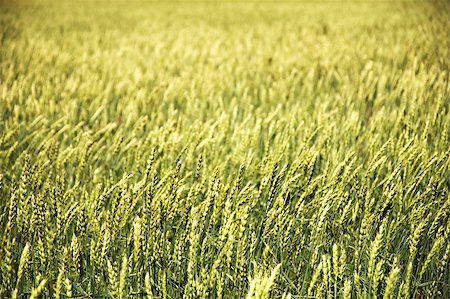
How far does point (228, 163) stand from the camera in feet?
5.80

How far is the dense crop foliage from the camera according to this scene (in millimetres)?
1079

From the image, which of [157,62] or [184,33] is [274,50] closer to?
[157,62]

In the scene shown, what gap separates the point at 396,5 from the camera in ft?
28.2

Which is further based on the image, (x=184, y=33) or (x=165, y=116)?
(x=184, y=33)

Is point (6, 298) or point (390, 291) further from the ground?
point (390, 291)

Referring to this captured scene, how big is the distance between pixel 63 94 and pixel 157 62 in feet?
3.69

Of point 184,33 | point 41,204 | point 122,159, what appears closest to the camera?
point 41,204

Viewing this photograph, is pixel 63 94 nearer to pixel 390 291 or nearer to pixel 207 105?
pixel 207 105

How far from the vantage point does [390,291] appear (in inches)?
32.5

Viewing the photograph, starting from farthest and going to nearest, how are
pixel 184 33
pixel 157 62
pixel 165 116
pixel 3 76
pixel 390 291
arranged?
pixel 184 33 → pixel 157 62 → pixel 3 76 → pixel 165 116 → pixel 390 291

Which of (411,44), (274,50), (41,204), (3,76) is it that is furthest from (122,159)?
(411,44)

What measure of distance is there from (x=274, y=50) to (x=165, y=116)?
1975 mm

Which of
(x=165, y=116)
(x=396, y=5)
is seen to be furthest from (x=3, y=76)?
(x=396, y=5)

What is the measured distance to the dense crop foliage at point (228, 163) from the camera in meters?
1.08
